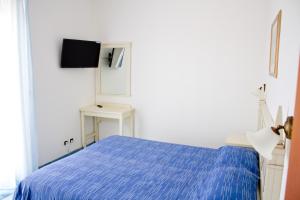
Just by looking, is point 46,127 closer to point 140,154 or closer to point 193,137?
point 140,154

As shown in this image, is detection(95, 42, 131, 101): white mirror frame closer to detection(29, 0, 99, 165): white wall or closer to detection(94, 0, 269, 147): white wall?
detection(94, 0, 269, 147): white wall

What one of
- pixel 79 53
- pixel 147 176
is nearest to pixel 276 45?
pixel 147 176

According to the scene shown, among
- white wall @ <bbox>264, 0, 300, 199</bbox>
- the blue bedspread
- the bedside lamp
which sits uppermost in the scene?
white wall @ <bbox>264, 0, 300, 199</bbox>

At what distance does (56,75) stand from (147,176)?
2.26 metres

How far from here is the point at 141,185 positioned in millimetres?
1840

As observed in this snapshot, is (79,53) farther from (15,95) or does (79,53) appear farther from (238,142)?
(238,142)

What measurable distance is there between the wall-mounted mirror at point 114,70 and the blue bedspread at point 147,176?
1.78 m

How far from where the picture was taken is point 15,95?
8.81 ft

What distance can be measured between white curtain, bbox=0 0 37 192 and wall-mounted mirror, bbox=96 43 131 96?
1551 mm

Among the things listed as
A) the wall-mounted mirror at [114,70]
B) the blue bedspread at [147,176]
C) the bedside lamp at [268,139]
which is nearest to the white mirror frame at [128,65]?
the wall-mounted mirror at [114,70]

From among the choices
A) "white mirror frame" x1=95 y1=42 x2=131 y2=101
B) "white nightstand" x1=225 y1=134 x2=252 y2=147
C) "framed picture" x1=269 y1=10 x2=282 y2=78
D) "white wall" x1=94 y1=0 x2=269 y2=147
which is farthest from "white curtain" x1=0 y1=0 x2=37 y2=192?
"framed picture" x1=269 y1=10 x2=282 y2=78

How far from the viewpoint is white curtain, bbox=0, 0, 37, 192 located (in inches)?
102

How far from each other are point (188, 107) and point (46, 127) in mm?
2145

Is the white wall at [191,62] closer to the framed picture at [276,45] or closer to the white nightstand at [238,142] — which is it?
the white nightstand at [238,142]
